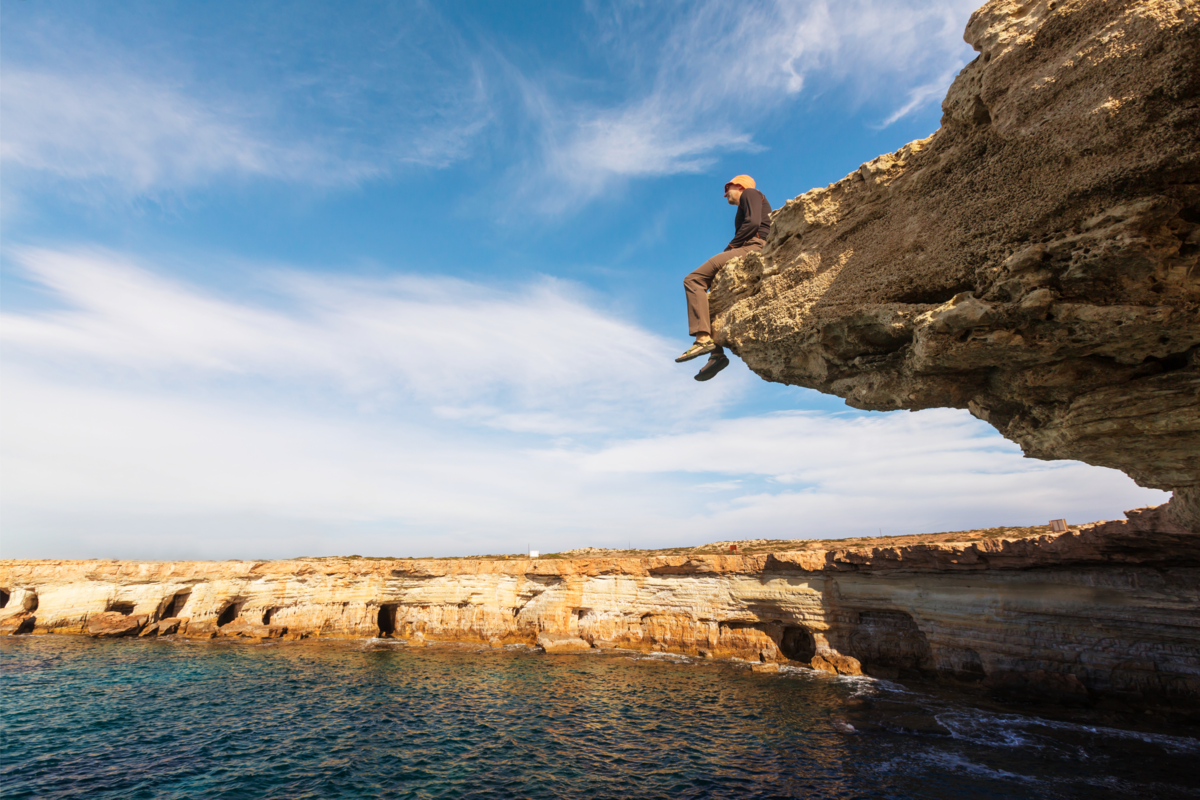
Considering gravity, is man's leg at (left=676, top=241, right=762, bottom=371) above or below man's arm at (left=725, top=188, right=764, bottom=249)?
below

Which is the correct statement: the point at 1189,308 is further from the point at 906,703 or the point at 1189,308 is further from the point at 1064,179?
the point at 906,703

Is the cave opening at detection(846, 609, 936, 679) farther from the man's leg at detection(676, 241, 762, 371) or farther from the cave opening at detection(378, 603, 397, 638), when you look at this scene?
the cave opening at detection(378, 603, 397, 638)

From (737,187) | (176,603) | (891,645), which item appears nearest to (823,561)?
(891,645)

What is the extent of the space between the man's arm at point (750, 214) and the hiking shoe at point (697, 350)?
2.18 m

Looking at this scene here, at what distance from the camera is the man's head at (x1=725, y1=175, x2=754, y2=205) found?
939 centimetres

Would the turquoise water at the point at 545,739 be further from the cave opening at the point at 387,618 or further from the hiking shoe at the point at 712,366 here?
the cave opening at the point at 387,618

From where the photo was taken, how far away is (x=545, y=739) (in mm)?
18297

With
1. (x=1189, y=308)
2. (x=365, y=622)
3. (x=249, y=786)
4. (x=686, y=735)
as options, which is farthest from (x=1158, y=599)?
(x=365, y=622)

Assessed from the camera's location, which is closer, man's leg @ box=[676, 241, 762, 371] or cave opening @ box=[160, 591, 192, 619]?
man's leg @ box=[676, 241, 762, 371]

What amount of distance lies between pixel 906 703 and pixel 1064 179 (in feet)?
77.5

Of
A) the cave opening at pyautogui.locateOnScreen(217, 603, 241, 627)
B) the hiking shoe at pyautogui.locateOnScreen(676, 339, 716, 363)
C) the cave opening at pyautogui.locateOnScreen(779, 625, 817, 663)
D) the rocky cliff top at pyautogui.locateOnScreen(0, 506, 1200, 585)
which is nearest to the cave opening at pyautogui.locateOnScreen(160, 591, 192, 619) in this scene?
the rocky cliff top at pyautogui.locateOnScreen(0, 506, 1200, 585)

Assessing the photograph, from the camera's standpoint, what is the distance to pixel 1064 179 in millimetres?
5578

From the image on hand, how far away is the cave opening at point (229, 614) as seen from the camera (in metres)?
44.6

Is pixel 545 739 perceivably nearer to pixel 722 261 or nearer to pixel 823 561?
pixel 722 261
